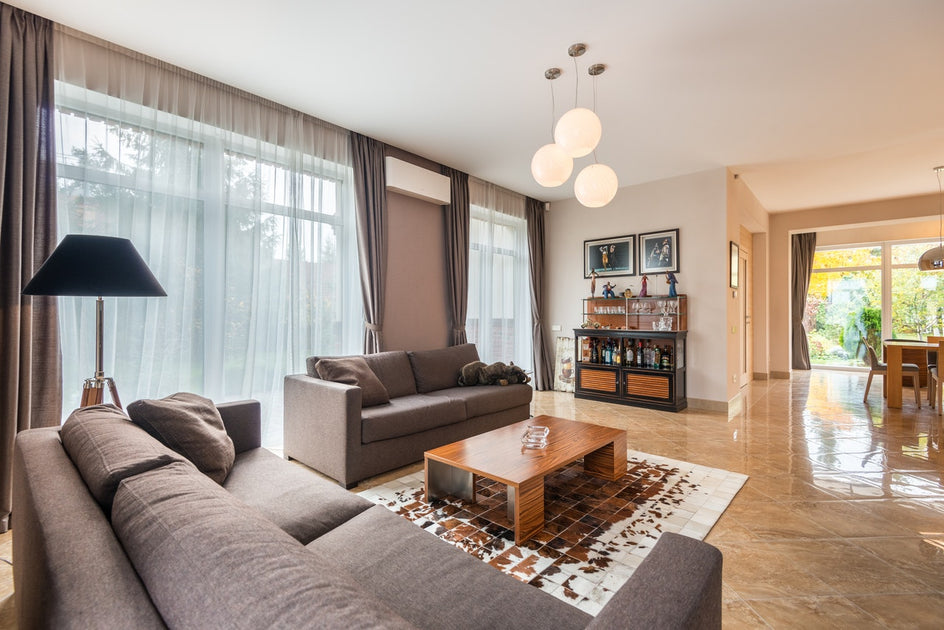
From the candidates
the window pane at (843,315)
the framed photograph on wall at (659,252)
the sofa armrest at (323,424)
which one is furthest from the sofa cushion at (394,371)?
the window pane at (843,315)

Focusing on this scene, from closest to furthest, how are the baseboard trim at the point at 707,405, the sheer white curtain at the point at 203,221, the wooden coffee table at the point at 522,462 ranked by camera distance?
the wooden coffee table at the point at 522,462 < the sheer white curtain at the point at 203,221 < the baseboard trim at the point at 707,405

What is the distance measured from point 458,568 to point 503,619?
232 mm

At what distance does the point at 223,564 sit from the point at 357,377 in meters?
2.80

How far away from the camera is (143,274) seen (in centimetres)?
203

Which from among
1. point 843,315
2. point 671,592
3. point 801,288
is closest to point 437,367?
point 671,592

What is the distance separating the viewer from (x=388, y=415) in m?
3.10

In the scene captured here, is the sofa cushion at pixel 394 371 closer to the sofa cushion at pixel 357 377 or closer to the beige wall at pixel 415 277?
the sofa cushion at pixel 357 377

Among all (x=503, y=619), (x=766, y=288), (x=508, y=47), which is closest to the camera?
(x=503, y=619)

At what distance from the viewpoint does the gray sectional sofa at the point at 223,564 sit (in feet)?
2.01

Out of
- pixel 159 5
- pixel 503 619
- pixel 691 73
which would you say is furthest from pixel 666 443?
pixel 159 5

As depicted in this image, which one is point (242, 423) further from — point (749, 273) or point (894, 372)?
point (749, 273)

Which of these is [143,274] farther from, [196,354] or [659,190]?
[659,190]

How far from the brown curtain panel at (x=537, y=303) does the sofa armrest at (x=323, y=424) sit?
397 centimetres

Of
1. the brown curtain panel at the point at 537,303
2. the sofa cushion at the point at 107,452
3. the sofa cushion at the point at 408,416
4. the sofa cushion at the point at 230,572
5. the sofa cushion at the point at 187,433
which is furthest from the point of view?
the brown curtain panel at the point at 537,303
